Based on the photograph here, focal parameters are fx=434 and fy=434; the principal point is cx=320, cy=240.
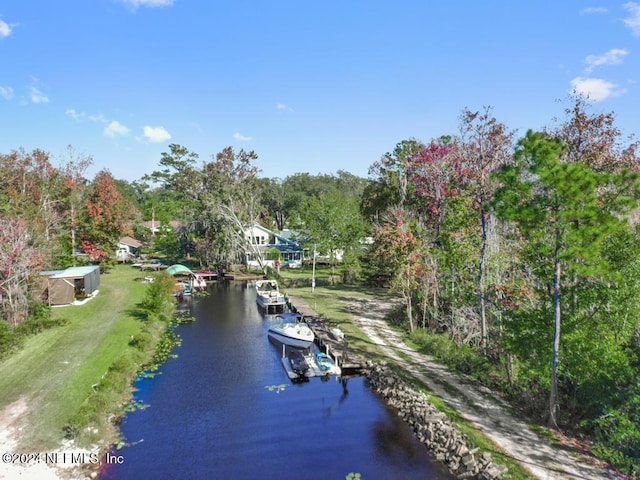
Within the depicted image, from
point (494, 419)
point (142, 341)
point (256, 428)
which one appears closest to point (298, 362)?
point (256, 428)

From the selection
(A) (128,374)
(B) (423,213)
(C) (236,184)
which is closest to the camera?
(A) (128,374)

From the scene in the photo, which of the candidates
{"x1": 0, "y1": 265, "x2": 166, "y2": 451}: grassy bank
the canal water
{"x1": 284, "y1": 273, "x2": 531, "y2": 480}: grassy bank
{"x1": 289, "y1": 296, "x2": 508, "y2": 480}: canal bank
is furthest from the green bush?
{"x1": 284, "y1": 273, "x2": 531, "y2": 480}: grassy bank

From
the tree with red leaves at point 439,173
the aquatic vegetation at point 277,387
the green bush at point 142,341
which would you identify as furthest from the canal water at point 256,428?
the tree with red leaves at point 439,173

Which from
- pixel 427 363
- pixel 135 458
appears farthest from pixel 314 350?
pixel 135 458

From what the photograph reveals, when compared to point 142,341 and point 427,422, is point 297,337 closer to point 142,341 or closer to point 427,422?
point 142,341

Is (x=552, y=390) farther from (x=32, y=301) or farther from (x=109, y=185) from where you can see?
(x=109, y=185)

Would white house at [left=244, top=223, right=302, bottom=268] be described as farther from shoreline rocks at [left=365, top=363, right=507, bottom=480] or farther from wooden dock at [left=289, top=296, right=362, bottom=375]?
shoreline rocks at [left=365, top=363, right=507, bottom=480]
